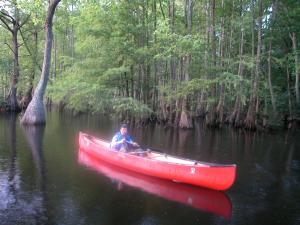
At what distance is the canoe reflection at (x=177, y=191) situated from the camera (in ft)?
33.6

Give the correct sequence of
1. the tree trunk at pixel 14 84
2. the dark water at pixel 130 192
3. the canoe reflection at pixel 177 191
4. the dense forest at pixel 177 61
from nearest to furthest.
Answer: the dark water at pixel 130 192 < the canoe reflection at pixel 177 191 < the dense forest at pixel 177 61 < the tree trunk at pixel 14 84

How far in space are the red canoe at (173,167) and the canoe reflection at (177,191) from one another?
18cm

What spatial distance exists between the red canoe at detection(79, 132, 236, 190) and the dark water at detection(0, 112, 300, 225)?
29 centimetres

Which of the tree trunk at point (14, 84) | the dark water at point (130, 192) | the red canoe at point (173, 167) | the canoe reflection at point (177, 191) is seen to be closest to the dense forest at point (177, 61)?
the tree trunk at point (14, 84)

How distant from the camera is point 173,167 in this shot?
39.3ft

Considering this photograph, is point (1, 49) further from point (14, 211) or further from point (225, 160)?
point (14, 211)

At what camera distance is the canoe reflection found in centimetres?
1023

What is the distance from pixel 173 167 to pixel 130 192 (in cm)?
156

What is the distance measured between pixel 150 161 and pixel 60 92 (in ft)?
61.9

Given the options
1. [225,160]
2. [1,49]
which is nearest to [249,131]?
[225,160]

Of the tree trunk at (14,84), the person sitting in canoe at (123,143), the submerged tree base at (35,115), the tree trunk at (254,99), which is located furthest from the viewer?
the tree trunk at (14,84)

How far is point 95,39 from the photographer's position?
26.7 metres

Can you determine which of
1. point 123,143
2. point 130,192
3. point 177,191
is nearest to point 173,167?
point 177,191

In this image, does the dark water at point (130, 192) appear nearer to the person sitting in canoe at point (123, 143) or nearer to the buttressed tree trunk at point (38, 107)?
the person sitting in canoe at point (123, 143)
